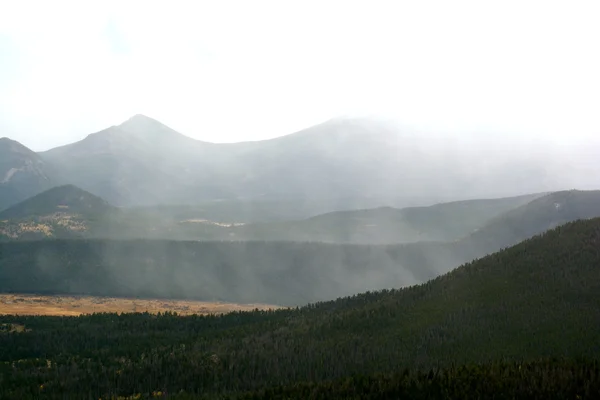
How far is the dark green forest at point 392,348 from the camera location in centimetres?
3297

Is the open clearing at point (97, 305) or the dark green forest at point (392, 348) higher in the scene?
the dark green forest at point (392, 348)

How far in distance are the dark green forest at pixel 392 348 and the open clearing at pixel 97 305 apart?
6007 cm

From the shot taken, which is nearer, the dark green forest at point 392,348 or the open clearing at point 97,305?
the dark green forest at point 392,348

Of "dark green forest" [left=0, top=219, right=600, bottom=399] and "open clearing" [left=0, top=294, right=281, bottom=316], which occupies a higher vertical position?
"dark green forest" [left=0, top=219, right=600, bottom=399]

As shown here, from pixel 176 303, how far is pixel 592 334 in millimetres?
137414

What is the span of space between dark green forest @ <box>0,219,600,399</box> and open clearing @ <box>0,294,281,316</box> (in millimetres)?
60067

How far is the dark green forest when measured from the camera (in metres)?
33.0

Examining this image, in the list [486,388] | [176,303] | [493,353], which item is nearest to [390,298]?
[493,353]

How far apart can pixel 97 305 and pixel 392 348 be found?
115 metres

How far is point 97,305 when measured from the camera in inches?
5930

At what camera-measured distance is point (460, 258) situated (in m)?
199

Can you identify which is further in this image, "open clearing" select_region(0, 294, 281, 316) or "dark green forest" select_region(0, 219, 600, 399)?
"open clearing" select_region(0, 294, 281, 316)

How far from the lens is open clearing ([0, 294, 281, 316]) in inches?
5170

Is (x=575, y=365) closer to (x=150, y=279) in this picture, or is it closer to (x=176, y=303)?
(x=176, y=303)
